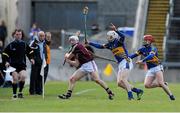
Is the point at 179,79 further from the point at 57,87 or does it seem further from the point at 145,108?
the point at 145,108

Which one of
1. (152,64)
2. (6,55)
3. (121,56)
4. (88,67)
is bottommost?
(88,67)

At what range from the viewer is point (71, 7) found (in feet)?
187

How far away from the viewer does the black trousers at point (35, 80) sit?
2628 centimetres

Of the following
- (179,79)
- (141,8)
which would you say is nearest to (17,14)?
(141,8)

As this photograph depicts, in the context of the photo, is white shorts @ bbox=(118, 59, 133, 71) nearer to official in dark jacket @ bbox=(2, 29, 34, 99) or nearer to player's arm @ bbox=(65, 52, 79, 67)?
player's arm @ bbox=(65, 52, 79, 67)

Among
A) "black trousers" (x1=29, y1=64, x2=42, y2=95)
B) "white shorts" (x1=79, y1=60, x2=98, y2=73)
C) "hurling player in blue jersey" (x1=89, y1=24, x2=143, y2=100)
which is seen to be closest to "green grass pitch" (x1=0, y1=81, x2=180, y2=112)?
"black trousers" (x1=29, y1=64, x2=42, y2=95)

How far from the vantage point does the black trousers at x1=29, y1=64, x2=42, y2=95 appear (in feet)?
86.2

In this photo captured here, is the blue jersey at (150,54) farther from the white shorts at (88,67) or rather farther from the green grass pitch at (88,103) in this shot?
the white shorts at (88,67)

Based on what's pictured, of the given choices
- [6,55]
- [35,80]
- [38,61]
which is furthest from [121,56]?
[35,80]

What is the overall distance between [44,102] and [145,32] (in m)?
20.3

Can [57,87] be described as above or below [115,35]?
below

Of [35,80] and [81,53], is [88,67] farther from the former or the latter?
[35,80]

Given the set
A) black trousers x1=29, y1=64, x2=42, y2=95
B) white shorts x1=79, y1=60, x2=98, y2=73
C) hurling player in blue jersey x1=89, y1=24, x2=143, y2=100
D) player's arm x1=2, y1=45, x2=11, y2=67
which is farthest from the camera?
black trousers x1=29, y1=64, x2=42, y2=95

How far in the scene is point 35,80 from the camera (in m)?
26.6
